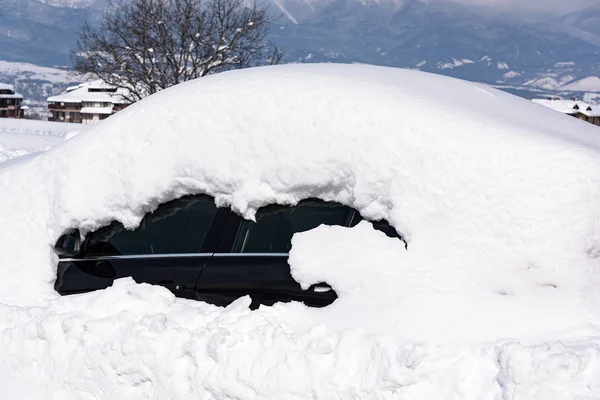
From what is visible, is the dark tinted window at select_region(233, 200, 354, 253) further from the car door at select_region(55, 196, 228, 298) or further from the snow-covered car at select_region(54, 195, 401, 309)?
the car door at select_region(55, 196, 228, 298)

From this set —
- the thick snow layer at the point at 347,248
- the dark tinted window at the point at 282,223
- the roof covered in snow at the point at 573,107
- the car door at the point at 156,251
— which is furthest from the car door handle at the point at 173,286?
the roof covered in snow at the point at 573,107

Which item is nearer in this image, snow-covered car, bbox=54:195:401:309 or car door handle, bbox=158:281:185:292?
snow-covered car, bbox=54:195:401:309

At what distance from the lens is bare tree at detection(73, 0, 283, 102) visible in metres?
37.2

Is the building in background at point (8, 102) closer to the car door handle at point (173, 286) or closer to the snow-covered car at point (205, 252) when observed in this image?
the snow-covered car at point (205, 252)

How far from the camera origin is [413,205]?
3.51m

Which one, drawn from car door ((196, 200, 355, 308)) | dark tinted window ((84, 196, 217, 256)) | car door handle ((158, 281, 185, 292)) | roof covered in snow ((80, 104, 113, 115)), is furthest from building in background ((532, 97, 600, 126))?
car door handle ((158, 281, 185, 292))

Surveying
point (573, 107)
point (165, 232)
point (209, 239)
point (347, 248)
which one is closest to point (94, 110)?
point (573, 107)

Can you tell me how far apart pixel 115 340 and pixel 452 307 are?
5.90 ft

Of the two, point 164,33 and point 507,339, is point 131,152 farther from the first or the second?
point 164,33

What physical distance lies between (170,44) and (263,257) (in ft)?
121

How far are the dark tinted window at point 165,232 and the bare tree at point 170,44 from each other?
3289 centimetres

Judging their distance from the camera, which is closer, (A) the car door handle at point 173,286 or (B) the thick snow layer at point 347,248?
(B) the thick snow layer at point 347,248

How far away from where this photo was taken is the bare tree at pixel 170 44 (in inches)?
1467

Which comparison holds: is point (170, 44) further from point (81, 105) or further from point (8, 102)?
point (81, 105)
